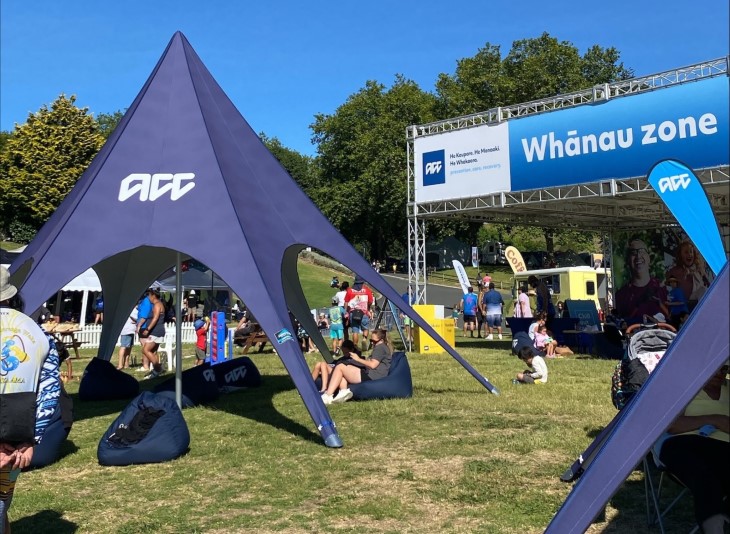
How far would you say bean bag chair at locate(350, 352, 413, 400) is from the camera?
9.61 meters

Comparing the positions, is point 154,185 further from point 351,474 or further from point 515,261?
point 515,261

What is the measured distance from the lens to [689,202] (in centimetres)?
488

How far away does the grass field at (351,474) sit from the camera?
16.0 feet

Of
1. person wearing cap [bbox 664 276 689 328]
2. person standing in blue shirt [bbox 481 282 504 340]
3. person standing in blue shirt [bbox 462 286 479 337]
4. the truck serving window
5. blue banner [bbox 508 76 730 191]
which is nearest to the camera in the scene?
blue banner [bbox 508 76 730 191]

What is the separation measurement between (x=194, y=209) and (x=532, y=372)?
608cm

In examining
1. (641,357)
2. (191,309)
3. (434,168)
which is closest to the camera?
(641,357)

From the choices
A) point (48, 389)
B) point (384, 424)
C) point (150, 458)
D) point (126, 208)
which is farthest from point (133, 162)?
point (48, 389)

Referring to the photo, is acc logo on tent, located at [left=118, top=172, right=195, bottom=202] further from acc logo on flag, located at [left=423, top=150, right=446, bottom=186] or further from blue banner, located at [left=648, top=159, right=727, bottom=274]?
acc logo on flag, located at [left=423, top=150, right=446, bottom=186]

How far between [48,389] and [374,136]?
51913mm

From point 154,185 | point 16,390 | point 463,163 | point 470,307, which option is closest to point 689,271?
point 470,307

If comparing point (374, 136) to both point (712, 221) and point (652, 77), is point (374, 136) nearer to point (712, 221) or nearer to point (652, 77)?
point (652, 77)

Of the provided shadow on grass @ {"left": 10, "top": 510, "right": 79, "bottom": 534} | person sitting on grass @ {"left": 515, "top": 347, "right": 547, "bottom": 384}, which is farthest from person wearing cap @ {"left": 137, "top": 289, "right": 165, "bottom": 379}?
shadow on grass @ {"left": 10, "top": 510, "right": 79, "bottom": 534}

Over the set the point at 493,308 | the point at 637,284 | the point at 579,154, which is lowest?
the point at 493,308

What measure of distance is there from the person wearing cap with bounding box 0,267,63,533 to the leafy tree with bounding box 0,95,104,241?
4295 centimetres
